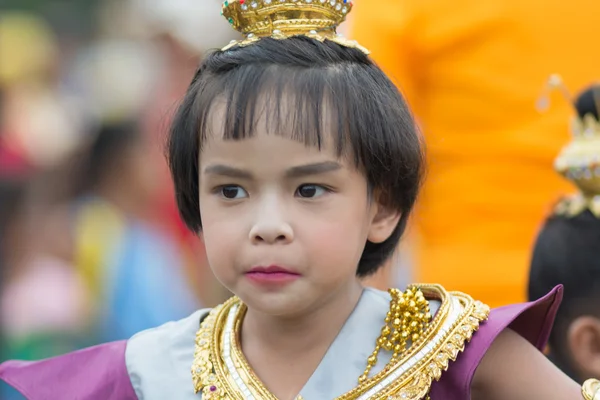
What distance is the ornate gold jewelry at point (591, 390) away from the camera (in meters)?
2.37

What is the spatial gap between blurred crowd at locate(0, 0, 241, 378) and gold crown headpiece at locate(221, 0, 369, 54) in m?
2.50

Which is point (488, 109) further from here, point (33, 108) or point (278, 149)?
point (33, 108)

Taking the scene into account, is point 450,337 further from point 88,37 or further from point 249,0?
point 88,37

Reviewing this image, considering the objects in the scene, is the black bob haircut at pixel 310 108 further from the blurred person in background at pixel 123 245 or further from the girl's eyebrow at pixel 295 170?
the blurred person in background at pixel 123 245

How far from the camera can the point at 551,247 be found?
3115 millimetres

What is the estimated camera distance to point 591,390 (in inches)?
94.0

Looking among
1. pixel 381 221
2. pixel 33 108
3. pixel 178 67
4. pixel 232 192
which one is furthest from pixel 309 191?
pixel 33 108

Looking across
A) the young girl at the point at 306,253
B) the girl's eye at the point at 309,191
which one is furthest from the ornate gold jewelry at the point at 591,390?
the girl's eye at the point at 309,191

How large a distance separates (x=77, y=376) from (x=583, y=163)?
4.34ft

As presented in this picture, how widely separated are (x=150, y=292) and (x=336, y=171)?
273 cm

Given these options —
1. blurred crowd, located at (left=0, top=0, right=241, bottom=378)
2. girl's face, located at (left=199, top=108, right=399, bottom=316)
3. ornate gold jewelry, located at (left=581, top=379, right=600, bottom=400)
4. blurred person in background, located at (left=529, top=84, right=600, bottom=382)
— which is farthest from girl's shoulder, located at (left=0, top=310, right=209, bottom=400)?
blurred crowd, located at (left=0, top=0, right=241, bottom=378)

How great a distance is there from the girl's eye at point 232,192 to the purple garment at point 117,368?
0.51 meters

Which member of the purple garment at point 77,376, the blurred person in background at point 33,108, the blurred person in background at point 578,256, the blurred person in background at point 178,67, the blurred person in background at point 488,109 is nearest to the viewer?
the purple garment at point 77,376

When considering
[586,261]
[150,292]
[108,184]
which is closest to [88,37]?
[108,184]
